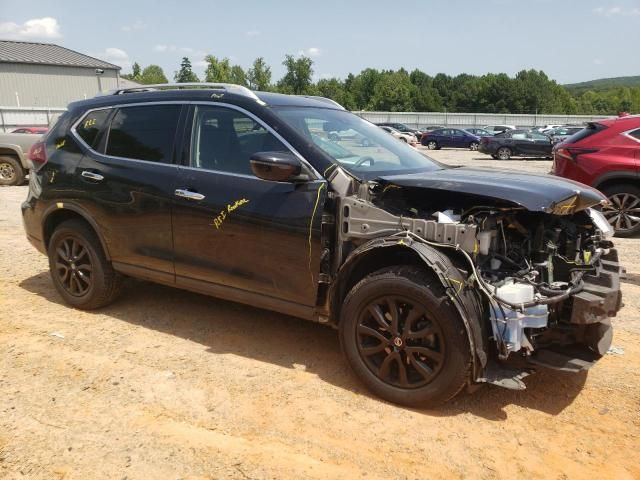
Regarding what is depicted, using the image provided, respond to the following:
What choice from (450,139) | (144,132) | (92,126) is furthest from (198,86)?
(450,139)

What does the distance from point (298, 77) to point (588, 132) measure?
3059 inches

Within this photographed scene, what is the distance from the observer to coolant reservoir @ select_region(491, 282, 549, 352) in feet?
9.89

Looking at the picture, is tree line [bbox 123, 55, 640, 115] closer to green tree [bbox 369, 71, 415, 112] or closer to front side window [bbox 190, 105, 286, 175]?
green tree [bbox 369, 71, 415, 112]

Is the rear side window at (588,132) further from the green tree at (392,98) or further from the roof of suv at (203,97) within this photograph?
the green tree at (392,98)

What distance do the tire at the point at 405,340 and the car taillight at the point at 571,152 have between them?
6.15m

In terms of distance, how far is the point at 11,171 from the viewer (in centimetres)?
1408

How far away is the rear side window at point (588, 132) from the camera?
27.4 feet

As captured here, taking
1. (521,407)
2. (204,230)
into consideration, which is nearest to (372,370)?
(521,407)

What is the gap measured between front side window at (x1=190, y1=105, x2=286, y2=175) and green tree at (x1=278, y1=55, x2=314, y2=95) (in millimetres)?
79017

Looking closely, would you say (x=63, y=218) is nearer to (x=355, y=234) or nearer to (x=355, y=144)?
(x=355, y=144)

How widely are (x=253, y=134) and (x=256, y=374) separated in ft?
5.52

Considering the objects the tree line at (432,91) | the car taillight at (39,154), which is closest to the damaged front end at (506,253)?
the car taillight at (39,154)

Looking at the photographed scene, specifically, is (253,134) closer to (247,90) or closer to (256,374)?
(247,90)

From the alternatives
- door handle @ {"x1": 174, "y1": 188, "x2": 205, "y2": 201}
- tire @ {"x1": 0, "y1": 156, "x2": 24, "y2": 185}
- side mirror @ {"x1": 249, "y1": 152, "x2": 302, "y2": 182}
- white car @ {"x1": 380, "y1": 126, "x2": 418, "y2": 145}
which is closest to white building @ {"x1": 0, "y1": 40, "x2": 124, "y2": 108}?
white car @ {"x1": 380, "y1": 126, "x2": 418, "y2": 145}
